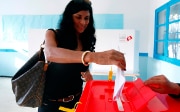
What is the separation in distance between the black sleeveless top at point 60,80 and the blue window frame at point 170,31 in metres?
1.89

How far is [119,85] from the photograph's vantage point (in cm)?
55

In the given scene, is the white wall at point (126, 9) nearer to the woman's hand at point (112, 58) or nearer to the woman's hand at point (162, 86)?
the woman's hand at point (162, 86)

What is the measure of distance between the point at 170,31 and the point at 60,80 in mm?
2392

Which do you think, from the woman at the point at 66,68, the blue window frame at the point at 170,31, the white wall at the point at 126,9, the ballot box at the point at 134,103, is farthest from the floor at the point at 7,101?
the ballot box at the point at 134,103

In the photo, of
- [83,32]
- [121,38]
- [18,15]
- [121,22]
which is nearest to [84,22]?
[83,32]

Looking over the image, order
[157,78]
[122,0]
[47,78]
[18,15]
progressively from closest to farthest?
[157,78] < [47,78] < [122,0] < [18,15]

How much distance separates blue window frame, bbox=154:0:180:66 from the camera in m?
2.57

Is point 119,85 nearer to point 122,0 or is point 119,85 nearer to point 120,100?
point 120,100

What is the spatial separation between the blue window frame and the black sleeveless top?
189 centimetres

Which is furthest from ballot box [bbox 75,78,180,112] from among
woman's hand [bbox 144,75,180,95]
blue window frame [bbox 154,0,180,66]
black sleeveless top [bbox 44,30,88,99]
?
blue window frame [bbox 154,0,180,66]

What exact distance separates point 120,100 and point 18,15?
459 centimetres

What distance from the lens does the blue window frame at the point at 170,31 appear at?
2.57 metres

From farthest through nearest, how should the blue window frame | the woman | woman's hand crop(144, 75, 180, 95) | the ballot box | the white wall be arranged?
the white wall
the blue window frame
the woman
woman's hand crop(144, 75, 180, 95)
the ballot box

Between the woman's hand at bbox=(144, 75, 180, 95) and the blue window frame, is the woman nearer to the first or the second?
the woman's hand at bbox=(144, 75, 180, 95)
